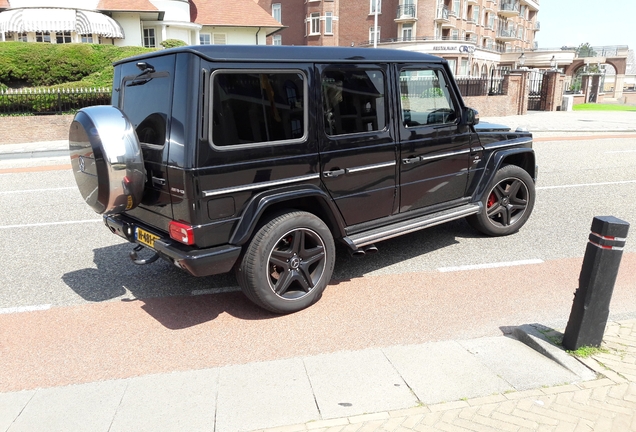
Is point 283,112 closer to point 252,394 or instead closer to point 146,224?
point 146,224

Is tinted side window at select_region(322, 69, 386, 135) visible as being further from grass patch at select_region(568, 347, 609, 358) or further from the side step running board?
grass patch at select_region(568, 347, 609, 358)

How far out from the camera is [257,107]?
3939 mm

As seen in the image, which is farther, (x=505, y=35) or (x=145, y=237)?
(x=505, y=35)

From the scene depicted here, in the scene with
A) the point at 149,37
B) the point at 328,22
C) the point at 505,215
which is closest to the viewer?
the point at 505,215

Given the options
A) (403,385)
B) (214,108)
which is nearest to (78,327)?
(214,108)

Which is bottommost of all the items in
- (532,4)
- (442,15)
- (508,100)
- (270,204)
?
(270,204)

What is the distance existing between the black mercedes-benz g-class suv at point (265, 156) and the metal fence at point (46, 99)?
50.4ft

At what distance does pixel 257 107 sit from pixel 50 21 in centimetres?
3071

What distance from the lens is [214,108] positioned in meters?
3.72

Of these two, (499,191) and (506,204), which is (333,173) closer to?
(499,191)

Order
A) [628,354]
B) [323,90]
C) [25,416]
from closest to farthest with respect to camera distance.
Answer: [25,416], [628,354], [323,90]

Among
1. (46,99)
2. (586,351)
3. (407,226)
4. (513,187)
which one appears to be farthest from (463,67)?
(586,351)

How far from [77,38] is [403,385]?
32461 millimetres

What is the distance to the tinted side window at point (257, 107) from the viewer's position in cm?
375
